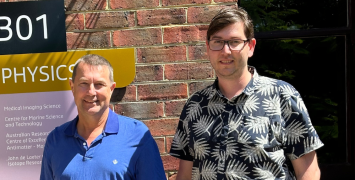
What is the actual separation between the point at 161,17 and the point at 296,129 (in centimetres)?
124

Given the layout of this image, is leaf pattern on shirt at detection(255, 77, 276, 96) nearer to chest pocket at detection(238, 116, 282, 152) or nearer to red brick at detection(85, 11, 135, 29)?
chest pocket at detection(238, 116, 282, 152)

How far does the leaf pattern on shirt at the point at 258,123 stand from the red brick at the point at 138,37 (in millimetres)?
1040

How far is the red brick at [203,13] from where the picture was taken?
271 cm

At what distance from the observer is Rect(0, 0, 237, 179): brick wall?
271 cm

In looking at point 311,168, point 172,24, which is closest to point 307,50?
point 172,24

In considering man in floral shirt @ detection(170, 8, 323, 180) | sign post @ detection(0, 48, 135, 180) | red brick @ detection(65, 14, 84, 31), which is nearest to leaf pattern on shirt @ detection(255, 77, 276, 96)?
man in floral shirt @ detection(170, 8, 323, 180)

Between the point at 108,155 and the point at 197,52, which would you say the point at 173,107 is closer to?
the point at 197,52

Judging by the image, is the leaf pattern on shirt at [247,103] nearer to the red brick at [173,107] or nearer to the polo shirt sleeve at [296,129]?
the polo shirt sleeve at [296,129]

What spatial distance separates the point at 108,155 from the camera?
6.62 ft

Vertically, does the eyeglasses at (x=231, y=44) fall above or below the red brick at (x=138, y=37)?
below

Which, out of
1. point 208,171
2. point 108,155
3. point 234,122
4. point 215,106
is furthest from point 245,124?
point 108,155

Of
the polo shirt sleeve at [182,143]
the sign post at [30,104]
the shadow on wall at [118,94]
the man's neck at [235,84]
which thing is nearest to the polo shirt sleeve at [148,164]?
the polo shirt sleeve at [182,143]

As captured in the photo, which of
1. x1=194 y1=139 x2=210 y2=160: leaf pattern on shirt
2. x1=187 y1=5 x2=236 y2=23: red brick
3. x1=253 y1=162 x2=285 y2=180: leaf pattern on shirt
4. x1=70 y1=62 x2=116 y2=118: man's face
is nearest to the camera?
x1=253 y1=162 x2=285 y2=180: leaf pattern on shirt

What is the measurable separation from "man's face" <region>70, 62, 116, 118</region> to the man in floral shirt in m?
0.48
